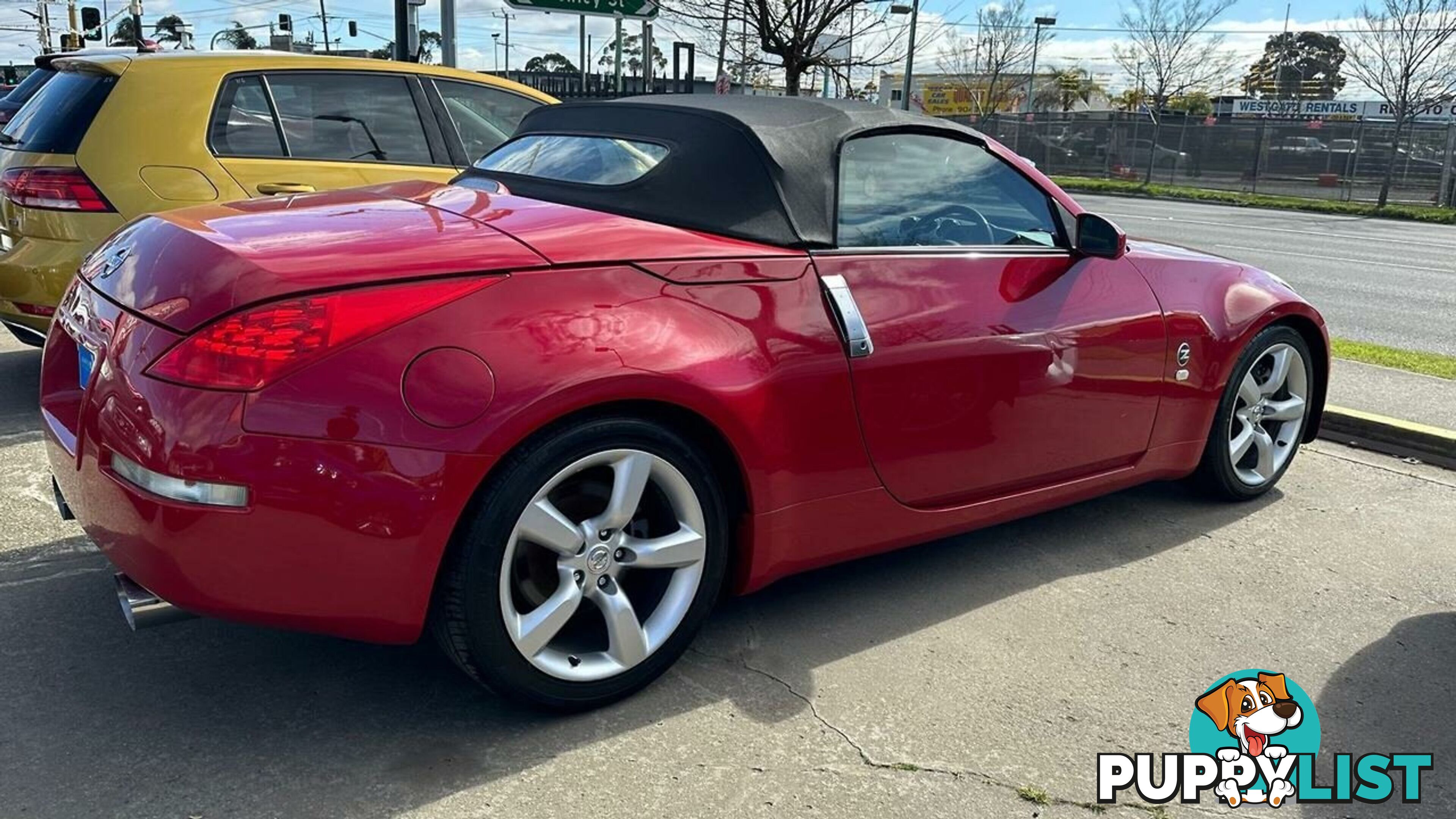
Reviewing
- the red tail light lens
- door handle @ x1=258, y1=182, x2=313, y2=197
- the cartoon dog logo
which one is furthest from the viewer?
door handle @ x1=258, y1=182, x2=313, y2=197

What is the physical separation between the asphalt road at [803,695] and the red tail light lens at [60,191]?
1.40m

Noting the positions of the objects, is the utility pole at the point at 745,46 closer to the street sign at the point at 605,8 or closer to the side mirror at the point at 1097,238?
the street sign at the point at 605,8

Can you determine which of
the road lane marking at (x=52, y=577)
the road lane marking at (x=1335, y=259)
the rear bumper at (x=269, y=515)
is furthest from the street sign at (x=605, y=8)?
the rear bumper at (x=269, y=515)

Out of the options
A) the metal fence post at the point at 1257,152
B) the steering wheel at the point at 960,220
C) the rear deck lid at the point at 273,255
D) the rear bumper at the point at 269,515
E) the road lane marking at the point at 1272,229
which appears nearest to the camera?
the rear bumper at the point at 269,515

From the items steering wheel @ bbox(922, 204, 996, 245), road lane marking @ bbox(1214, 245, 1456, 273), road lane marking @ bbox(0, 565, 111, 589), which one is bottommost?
road lane marking @ bbox(0, 565, 111, 589)

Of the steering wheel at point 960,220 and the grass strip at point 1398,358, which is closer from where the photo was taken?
the steering wheel at point 960,220

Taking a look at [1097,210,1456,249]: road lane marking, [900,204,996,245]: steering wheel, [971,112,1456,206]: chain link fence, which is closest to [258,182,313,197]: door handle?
[900,204,996,245]: steering wheel

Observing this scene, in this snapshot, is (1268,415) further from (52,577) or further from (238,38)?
(238,38)

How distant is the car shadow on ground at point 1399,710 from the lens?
2.61 meters

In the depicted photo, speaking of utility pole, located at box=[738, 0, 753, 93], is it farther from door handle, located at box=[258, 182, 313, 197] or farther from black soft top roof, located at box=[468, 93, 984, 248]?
black soft top roof, located at box=[468, 93, 984, 248]

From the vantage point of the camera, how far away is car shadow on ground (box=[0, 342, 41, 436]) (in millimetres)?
4969

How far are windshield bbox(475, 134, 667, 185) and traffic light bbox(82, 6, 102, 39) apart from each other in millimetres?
49878

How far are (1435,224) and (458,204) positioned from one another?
2615 cm

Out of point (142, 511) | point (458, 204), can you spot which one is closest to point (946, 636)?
point (458, 204)
